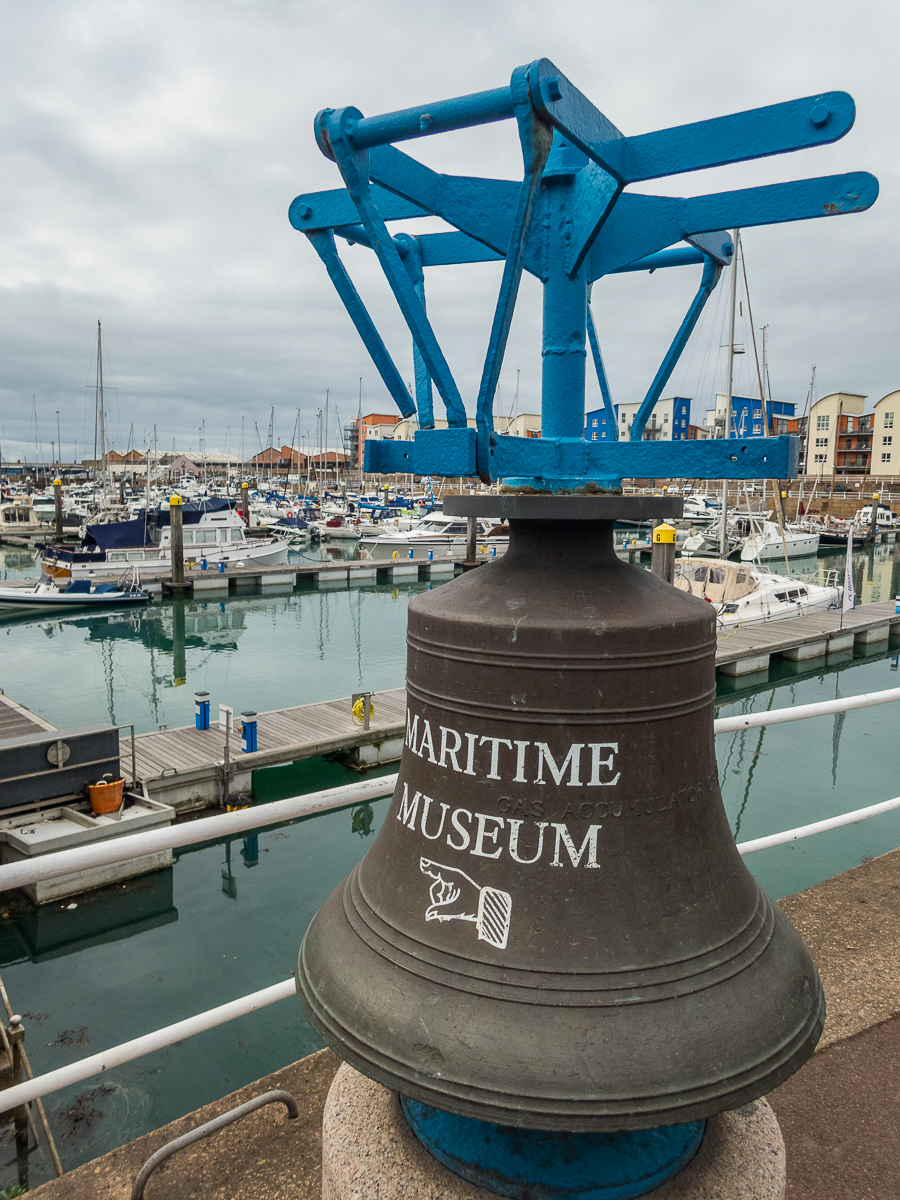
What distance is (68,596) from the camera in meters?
28.5

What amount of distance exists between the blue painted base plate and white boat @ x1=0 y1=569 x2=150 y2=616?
29804 mm

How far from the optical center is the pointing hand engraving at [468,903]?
1.56 metres

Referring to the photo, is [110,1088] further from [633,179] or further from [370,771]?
[633,179]

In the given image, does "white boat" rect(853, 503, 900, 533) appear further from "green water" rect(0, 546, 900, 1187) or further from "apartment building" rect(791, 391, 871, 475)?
"green water" rect(0, 546, 900, 1187)

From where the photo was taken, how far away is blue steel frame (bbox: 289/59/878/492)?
1425 millimetres

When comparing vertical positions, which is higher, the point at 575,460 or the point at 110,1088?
the point at 575,460

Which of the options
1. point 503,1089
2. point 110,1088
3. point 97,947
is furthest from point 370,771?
→ point 503,1089

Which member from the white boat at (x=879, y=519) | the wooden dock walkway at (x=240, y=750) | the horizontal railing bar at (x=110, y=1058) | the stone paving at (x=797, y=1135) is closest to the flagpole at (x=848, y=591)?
the wooden dock walkway at (x=240, y=750)

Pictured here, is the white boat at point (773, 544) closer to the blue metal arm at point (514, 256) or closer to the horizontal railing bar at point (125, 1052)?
the horizontal railing bar at point (125, 1052)

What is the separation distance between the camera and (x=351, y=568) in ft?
120

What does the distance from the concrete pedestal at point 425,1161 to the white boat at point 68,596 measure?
1164 inches

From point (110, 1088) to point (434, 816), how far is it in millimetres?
7114

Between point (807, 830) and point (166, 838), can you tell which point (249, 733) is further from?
point (166, 838)

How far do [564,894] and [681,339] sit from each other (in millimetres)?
1530
